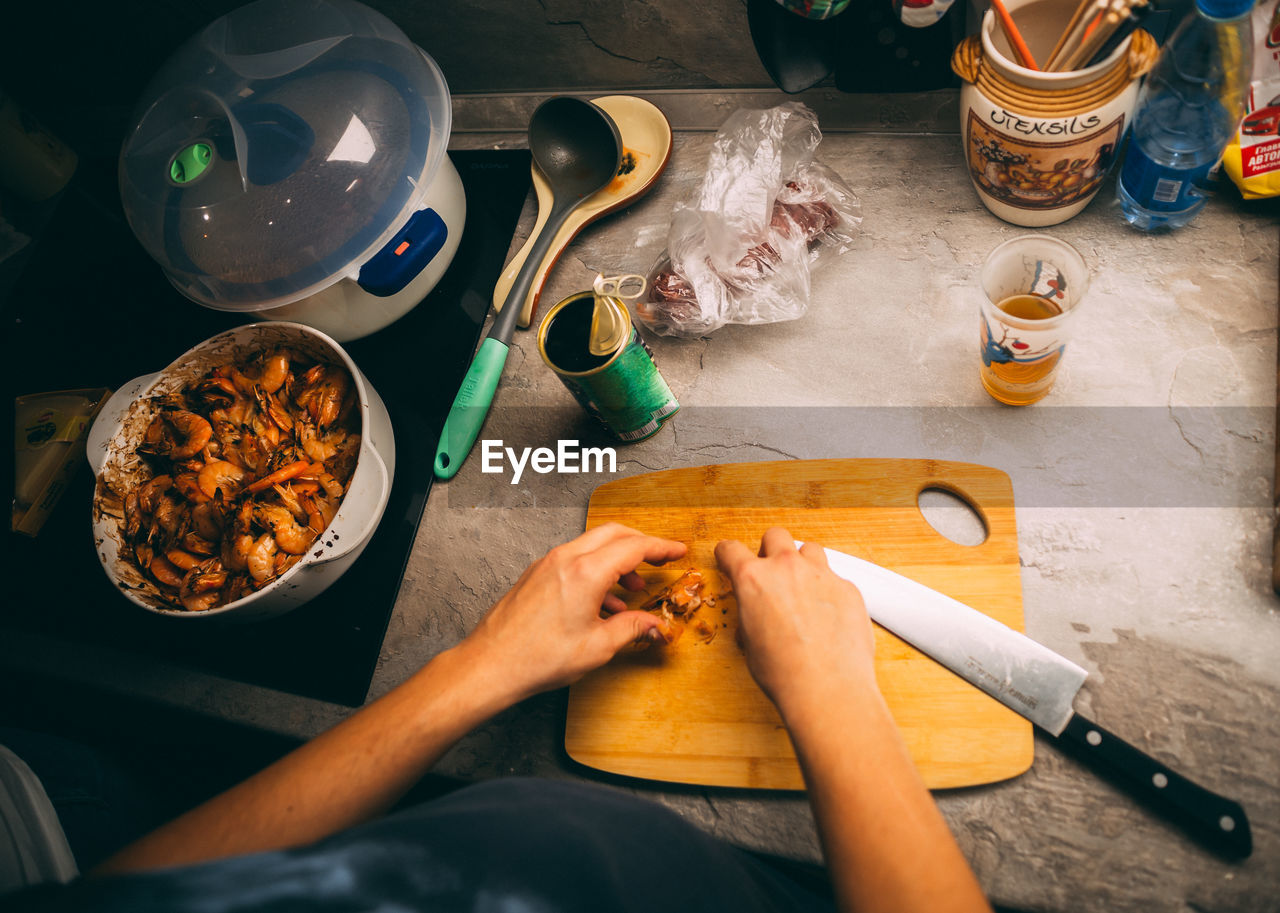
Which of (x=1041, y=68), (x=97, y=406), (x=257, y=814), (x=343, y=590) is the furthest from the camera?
(x=97, y=406)

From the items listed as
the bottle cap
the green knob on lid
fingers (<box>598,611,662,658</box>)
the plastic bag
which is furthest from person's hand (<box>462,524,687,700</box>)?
the bottle cap

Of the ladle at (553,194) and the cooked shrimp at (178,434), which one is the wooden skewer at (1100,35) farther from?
the cooked shrimp at (178,434)

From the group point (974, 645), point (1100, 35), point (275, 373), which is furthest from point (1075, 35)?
point (275, 373)

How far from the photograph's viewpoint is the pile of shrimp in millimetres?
847

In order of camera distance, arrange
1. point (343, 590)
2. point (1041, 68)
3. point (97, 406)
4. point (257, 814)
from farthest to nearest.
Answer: point (97, 406)
point (343, 590)
point (1041, 68)
point (257, 814)

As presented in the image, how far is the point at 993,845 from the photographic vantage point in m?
0.72

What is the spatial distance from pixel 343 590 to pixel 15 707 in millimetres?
636

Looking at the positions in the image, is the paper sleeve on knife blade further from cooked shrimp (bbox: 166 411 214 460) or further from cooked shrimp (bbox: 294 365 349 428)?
cooked shrimp (bbox: 166 411 214 460)

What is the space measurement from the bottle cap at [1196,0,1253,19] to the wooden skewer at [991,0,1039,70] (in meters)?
0.15

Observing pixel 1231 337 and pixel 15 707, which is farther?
pixel 15 707

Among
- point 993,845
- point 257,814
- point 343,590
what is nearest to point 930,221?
point 993,845

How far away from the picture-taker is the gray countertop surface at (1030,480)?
72 cm

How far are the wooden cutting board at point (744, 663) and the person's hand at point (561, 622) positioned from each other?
0.08 m

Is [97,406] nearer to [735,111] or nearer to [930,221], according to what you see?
[735,111]
